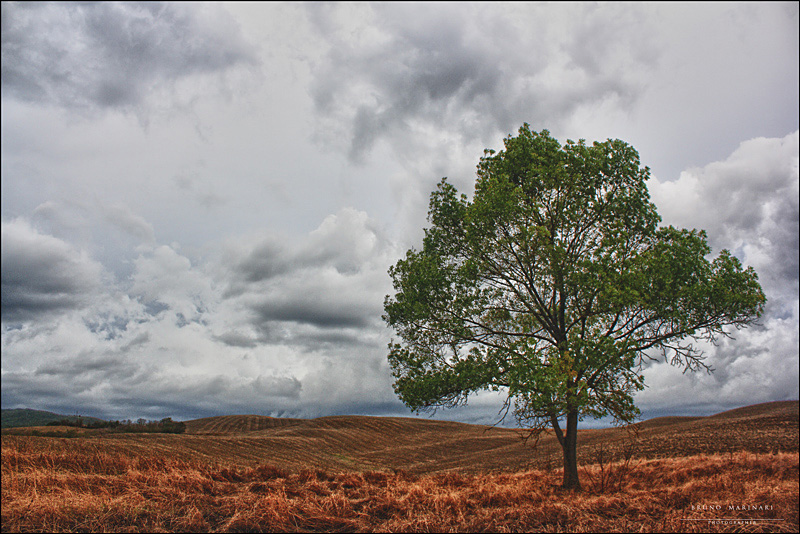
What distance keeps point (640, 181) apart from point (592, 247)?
10.3 ft

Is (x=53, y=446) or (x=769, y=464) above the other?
(x=53, y=446)

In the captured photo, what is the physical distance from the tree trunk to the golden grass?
307 centimetres

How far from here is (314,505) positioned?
27.8ft

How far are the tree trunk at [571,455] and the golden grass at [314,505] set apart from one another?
10.1 ft

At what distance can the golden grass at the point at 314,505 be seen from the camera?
23.1 feet

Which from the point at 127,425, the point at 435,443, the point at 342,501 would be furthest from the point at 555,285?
the point at 435,443

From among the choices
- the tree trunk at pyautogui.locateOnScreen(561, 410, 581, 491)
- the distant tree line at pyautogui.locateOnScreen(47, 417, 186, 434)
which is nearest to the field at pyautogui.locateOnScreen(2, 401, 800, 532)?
the tree trunk at pyautogui.locateOnScreen(561, 410, 581, 491)

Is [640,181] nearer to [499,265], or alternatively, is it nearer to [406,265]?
[499,265]

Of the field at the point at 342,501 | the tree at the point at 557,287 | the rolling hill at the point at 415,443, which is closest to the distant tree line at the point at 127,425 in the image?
the rolling hill at the point at 415,443

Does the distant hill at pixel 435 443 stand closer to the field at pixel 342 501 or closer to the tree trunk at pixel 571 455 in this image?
the tree trunk at pixel 571 455

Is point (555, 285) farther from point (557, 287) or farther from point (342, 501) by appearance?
point (342, 501)

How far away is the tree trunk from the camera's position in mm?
13969

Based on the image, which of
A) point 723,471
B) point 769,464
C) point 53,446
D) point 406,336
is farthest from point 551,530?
point 53,446

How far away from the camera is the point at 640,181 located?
16.1m
